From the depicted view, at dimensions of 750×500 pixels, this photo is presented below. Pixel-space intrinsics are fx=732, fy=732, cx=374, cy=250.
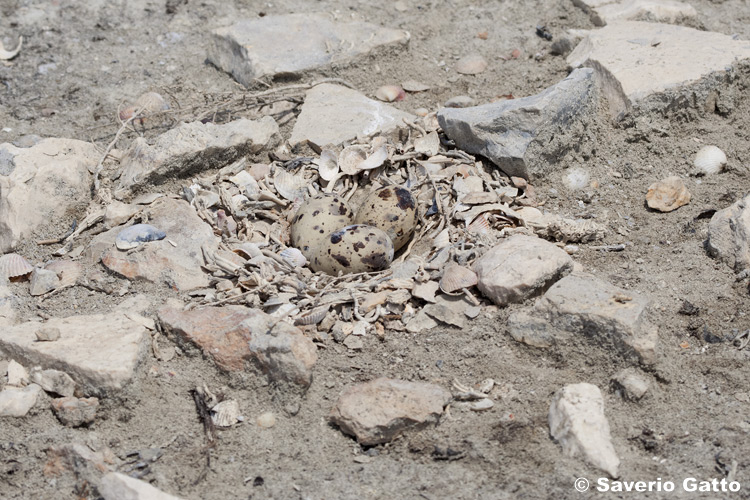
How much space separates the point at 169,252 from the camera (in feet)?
11.7

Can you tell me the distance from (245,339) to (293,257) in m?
0.82

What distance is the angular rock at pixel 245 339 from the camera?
2.88 m

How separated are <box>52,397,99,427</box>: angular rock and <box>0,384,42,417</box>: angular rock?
3.7 inches

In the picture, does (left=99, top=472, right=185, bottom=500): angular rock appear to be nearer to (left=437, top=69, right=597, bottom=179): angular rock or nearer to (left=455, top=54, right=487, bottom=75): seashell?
(left=437, top=69, right=597, bottom=179): angular rock

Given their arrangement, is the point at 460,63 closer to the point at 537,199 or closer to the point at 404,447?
the point at 537,199

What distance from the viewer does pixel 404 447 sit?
2732 millimetres

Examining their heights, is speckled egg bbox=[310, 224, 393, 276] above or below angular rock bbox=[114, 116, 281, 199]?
below

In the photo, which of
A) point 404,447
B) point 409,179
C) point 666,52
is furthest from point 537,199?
point 404,447

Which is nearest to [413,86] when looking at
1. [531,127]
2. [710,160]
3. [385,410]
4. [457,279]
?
[531,127]

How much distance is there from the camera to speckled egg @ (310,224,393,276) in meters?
3.61

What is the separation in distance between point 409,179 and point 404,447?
72.9 inches

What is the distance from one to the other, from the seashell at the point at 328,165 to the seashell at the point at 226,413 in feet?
5.70

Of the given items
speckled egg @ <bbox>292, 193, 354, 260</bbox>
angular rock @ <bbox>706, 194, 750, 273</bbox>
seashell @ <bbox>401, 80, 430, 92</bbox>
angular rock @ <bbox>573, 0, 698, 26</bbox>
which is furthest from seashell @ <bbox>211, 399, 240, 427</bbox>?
angular rock @ <bbox>573, 0, 698, 26</bbox>

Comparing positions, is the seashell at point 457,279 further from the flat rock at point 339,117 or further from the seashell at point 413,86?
the seashell at point 413,86
